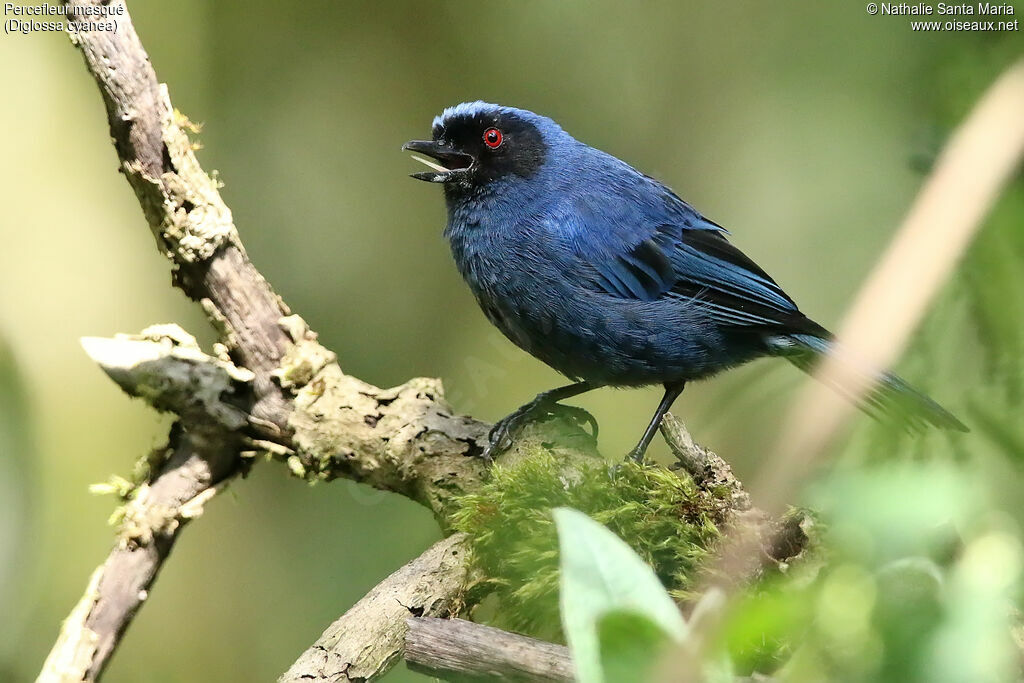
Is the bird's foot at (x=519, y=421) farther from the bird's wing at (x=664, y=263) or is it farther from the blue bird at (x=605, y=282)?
the bird's wing at (x=664, y=263)

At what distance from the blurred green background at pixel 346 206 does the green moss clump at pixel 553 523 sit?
1.82 m

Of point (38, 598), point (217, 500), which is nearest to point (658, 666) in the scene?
point (38, 598)

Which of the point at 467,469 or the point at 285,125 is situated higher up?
the point at 285,125

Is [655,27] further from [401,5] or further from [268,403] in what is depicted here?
[268,403]

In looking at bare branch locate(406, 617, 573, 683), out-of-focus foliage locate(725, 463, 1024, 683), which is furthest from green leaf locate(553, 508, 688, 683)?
bare branch locate(406, 617, 573, 683)

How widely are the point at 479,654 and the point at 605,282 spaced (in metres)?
1.86

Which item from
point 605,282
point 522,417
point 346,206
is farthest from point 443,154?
point 346,206

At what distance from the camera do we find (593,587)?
946 mm

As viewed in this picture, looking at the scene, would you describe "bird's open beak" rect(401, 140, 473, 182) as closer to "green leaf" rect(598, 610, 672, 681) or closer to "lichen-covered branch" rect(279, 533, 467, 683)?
"lichen-covered branch" rect(279, 533, 467, 683)

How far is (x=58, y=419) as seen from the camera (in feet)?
17.2

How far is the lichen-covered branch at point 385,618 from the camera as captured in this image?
2.45 m

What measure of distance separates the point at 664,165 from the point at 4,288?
427 centimetres

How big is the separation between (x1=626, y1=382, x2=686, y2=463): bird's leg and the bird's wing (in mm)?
353

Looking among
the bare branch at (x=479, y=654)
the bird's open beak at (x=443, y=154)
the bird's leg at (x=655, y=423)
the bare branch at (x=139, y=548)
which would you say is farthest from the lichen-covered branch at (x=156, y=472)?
the bare branch at (x=479, y=654)
